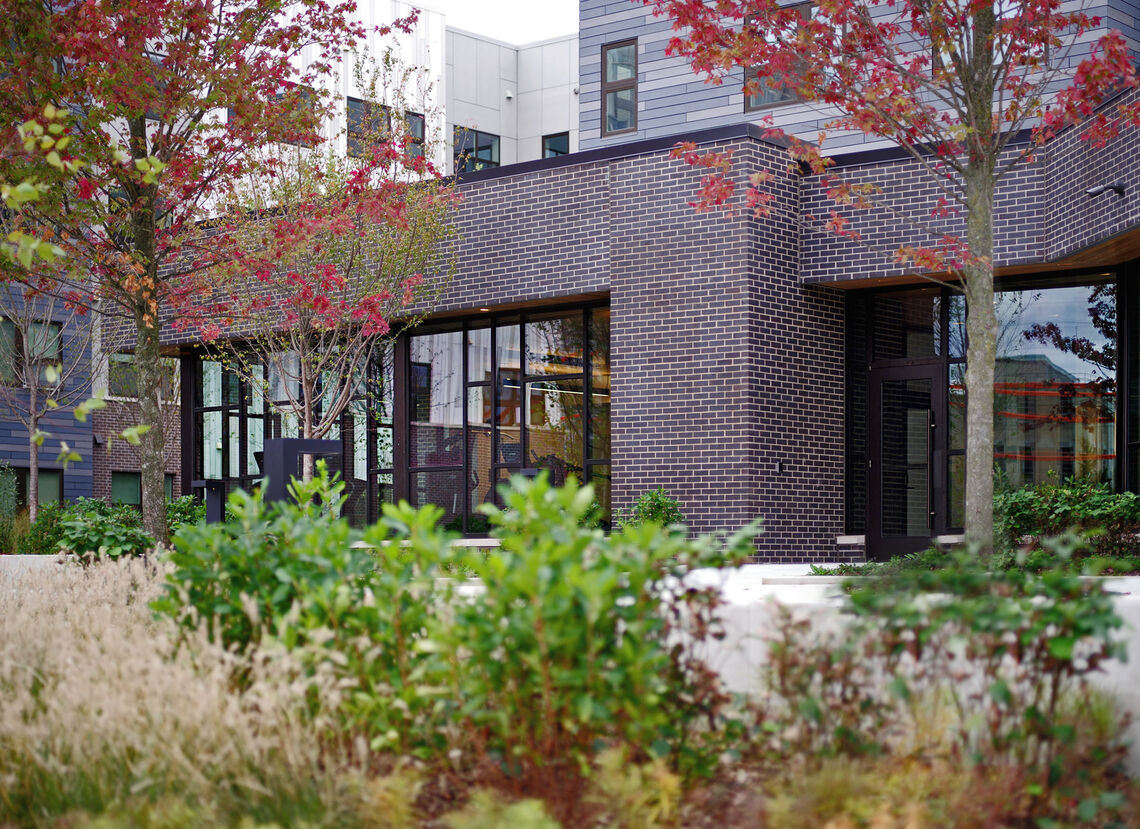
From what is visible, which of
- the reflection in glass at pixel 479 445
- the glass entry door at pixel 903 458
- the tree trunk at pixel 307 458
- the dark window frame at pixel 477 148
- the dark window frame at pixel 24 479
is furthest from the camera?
the dark window frame at pixel 477 148

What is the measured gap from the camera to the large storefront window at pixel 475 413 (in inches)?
671

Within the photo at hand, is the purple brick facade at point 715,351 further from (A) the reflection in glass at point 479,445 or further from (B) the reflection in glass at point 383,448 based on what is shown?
(B) the reflection in glass at point 383,448

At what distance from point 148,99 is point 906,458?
954 cm

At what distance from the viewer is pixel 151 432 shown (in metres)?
11.2

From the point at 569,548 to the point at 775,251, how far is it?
11.7m

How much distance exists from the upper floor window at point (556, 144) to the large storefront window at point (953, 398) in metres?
19.8

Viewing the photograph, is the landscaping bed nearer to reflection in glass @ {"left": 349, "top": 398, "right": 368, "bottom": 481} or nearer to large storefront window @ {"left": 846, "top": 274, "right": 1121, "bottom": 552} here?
large storefront window @ {"left": 846, "top": 274, "right": 1121, "bottom": 552}

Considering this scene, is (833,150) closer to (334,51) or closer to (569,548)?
(334,51)

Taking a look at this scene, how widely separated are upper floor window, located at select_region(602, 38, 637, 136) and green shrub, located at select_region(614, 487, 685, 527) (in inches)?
322

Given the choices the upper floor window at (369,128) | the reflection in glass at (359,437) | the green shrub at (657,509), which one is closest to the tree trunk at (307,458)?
the reflection in glass at (359,437)

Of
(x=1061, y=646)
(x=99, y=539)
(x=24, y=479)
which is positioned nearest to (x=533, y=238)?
(x=99, y=539)

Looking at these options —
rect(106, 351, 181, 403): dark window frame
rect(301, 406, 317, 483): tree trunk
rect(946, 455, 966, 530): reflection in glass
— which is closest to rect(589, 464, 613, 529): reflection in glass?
rect(301, 406, 317, 483): tree trunk

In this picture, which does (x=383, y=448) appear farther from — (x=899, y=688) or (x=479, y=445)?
(x=899, y=688)

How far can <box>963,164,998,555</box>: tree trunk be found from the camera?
30.1 ft
